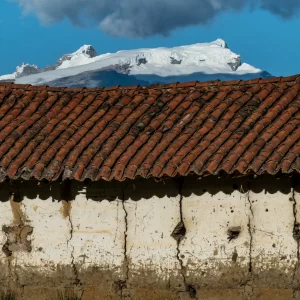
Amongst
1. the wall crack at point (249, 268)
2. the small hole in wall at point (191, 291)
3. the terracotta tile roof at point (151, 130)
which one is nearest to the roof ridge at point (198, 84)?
the terracotta tile roof at point (151, 130)

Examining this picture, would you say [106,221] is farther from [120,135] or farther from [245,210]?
[245,210]

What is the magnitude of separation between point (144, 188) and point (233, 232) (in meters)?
1.49

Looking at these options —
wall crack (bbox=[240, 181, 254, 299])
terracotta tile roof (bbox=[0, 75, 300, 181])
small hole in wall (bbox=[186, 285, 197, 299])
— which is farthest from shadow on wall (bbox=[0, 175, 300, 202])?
small hole in wall (bbox=[186, 285, 197, 299])

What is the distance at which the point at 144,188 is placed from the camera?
11844 mm

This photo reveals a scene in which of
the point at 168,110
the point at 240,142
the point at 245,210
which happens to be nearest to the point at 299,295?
the point at 245,210

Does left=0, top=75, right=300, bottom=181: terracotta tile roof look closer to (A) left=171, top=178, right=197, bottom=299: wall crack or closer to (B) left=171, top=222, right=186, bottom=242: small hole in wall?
(A) left=171, top=178, right=197, bottom=299: wall crack

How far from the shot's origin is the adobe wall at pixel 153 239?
1148cm

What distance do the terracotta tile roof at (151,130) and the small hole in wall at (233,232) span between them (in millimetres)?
889

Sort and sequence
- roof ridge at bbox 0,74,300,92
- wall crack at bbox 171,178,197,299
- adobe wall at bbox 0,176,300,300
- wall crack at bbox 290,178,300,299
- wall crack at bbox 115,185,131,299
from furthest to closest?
roof ridge at bbox 0,74,300,92 < wall crack at bbox 115,185,131,299 < wall crack at bbox 171,178,197,299 < adobe wall at bbox 0,176,300,300 < wall crack at bbox 290,178,300,299

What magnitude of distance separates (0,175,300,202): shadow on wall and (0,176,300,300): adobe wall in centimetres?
1

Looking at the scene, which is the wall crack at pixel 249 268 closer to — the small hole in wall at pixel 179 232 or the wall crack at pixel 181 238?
the wall crack at pixel 181 238

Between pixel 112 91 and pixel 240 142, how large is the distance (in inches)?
122

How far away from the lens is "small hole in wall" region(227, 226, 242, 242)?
11.5 m

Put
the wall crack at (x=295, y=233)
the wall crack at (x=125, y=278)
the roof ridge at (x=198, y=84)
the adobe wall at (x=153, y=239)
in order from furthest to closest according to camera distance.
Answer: the roof ridge at (x=198, y=84) < the wall crack at (x=125, y=278) < the adobe wall at (x=153, y=239) < the wall crack at (x=295, y=233)
